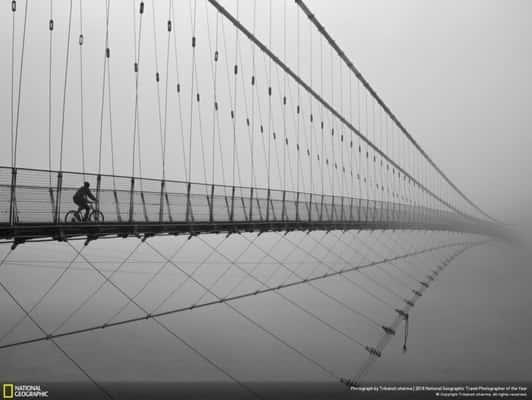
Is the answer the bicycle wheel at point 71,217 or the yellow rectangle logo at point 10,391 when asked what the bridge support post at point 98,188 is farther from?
the yellow rectangle logo at point 10,391

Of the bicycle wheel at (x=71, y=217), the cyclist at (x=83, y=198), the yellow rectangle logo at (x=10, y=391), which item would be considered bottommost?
the yellow rectangle logo at (x=10, y=391)

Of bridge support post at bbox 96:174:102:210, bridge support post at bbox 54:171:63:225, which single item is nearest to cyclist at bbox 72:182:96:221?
bridge support post at bbox 96:174:102:210

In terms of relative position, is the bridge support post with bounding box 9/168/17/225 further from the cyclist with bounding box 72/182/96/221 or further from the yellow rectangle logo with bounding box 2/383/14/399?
the yellow rectangle logo with bounding box 2/383/14/399

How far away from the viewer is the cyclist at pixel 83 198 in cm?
1075

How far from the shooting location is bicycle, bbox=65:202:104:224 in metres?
10.5

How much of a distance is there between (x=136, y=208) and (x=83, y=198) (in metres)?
1.88

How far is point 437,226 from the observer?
57312mm

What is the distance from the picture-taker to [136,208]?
12570 mm

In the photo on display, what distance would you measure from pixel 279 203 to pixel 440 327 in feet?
84.8

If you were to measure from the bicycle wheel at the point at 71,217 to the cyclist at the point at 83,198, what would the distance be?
8 centimetres

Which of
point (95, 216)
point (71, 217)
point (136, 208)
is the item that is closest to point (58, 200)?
point (71, 217)

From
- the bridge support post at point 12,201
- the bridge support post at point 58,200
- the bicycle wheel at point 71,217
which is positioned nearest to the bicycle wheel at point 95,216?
the bicycle wheel at point 71,217

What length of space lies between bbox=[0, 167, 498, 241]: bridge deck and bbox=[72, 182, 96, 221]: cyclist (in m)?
0.12

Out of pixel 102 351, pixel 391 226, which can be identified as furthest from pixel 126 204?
pixel 391 226
